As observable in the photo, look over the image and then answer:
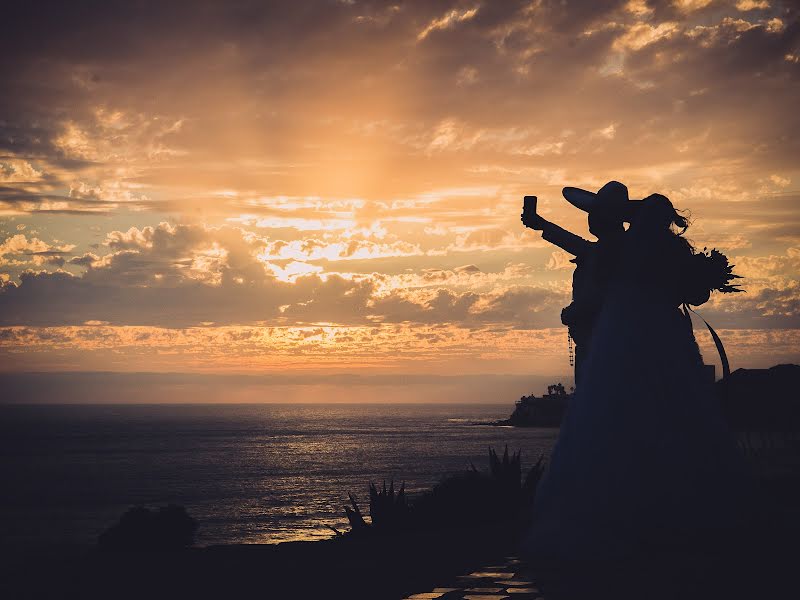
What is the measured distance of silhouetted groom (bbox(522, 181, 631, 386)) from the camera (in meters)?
10.9

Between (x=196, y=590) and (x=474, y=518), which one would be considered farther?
(x=474, y=518)

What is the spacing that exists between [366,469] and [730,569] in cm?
6372

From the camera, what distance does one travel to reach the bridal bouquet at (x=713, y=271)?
11078mm

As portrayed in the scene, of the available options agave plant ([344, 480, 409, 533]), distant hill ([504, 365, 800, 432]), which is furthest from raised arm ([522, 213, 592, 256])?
distant hill ([504, 365, 800, 432])

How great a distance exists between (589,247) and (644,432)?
306cm

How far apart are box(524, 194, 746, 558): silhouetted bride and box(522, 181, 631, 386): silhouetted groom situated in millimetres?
211

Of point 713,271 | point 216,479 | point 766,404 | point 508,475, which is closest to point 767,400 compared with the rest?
point 766,404

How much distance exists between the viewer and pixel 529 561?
997 cm

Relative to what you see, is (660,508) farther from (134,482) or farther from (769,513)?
(134,482)

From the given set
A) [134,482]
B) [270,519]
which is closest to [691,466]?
[270,519]

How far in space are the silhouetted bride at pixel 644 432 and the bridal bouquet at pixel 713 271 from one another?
0.03 m

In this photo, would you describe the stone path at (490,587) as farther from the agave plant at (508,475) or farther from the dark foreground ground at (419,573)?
the agave plant at (508,475)

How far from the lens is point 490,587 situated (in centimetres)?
828

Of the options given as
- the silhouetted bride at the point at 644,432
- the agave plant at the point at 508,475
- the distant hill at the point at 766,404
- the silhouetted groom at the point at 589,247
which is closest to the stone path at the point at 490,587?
the silhouetted bride at the point at 644,432
